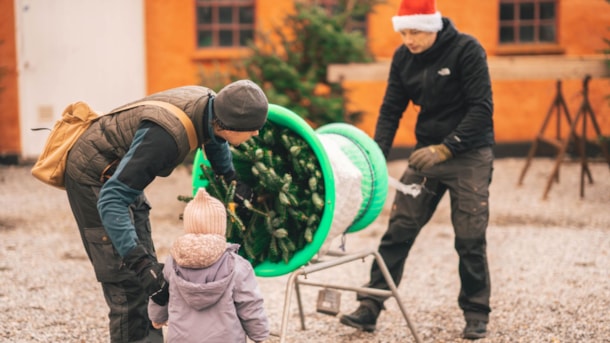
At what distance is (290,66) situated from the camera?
8812mm

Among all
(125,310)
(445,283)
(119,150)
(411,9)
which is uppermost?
(411,9)

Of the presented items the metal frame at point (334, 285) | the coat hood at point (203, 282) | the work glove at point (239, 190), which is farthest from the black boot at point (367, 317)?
the coat hood at point (203, 282)

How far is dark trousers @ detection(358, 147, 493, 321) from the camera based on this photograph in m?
4.77

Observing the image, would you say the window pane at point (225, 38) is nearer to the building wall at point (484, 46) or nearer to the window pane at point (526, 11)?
the building wall at point (484, 46)

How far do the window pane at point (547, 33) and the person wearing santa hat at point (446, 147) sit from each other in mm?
8554

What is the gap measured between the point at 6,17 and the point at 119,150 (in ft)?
30.2

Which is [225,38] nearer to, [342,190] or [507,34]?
[507,34]

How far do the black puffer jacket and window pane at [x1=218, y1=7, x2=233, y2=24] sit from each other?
26.3 feet

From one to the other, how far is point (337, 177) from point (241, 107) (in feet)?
2.32

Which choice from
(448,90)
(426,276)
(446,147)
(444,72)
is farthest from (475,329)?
(426,276)

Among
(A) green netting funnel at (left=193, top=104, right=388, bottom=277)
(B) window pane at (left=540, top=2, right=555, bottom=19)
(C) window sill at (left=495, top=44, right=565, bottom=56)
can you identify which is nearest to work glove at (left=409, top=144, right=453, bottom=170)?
(A) green netting funnel at (left=193, top=104, right=388, bottom=277)

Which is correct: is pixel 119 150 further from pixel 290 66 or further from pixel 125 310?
pixel 290 66

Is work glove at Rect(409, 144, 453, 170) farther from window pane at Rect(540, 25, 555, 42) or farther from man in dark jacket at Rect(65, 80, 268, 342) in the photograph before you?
window pane at Rect(540, 25, 555, 42)

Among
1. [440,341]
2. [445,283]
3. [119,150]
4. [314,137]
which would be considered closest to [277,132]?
[314,137]
